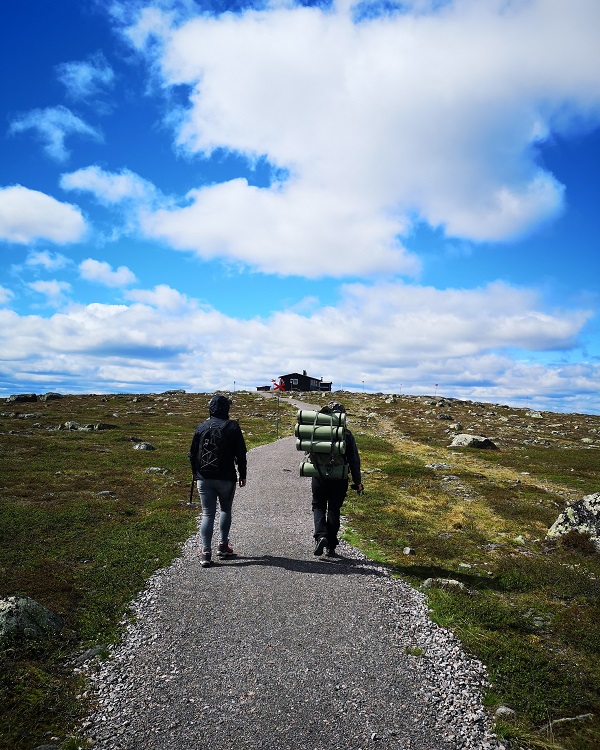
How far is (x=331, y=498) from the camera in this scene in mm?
11430

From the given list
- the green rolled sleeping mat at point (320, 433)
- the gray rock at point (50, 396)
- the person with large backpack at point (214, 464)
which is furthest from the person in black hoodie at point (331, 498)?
the gray rock at point (50, 396)

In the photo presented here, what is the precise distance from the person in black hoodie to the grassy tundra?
193cm

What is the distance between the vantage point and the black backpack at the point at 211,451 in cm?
1059

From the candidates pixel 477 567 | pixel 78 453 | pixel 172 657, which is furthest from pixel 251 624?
pixel 78 453

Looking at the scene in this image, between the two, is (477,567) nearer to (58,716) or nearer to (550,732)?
(550,732)

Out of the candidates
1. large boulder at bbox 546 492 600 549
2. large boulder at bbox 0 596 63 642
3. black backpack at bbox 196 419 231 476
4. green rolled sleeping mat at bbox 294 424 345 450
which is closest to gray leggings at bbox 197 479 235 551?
black backpack at bbox 196 419 231 476

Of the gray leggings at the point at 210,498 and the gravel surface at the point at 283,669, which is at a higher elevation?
the gray leggings at the point at 210,498

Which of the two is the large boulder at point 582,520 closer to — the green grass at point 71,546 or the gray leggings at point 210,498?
the gray leggings at point 210,498

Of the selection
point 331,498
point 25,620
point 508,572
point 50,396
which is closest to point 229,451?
point 331,498

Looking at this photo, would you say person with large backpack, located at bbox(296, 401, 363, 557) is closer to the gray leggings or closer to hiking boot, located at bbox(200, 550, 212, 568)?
the gray leggings

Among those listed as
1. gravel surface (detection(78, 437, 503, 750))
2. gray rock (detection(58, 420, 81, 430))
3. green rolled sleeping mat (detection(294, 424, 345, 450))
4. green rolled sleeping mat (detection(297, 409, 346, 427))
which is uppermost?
green rolled sleeping mat (detection(297, 409, 346, 427))

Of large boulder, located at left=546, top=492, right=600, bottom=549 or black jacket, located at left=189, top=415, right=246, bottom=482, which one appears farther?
large boulder, located at left=546, top=492, right=600, bottom=549

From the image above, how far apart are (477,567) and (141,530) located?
10630 millimetres

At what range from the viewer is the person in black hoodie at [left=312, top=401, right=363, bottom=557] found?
11109mm
